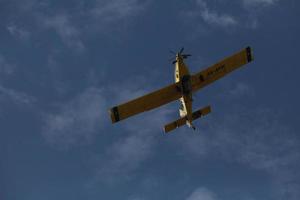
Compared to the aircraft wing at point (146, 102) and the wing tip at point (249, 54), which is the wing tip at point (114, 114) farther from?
the wing tip at point (249, 54)

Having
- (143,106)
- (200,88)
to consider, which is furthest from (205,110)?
(143,106)

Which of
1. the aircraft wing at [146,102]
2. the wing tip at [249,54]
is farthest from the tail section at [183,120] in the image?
the wing tip at [249,54]

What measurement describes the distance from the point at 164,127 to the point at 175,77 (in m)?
5.52

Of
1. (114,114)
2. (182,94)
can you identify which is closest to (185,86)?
(182,94)

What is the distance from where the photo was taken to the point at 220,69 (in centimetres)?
6109

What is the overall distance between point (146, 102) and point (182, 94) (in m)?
3.92

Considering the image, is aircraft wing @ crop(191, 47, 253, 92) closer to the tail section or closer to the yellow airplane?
the yellow airplane

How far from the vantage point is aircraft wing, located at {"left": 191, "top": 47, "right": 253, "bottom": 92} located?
59534 mm

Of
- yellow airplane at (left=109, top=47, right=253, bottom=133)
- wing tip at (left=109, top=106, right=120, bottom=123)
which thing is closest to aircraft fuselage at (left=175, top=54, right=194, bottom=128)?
yellow airplane at (left=109, top=47, right=253, bottom=133)

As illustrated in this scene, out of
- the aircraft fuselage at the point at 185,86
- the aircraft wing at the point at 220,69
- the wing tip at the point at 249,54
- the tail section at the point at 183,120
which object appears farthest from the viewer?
the wing tip at the point at 249,54

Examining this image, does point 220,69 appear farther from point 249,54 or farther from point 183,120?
point 183,120

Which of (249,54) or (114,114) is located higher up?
(249,54)

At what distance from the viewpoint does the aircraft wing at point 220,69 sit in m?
59.5

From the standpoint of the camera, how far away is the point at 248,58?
62.3 meters
